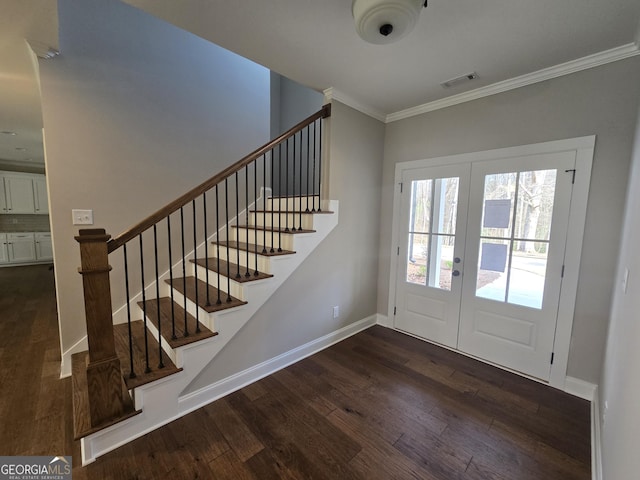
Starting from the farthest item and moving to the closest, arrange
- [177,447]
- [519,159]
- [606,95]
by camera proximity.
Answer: [519,159] → [606,95] → [177,447]

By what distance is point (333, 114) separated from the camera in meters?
2.59

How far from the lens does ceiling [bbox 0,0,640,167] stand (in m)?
1.49

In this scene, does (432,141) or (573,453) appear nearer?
(573,453)

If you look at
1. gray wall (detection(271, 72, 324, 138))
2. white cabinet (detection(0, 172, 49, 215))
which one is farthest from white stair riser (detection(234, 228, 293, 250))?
white cabinet (detection(0, 172, 49, 215))

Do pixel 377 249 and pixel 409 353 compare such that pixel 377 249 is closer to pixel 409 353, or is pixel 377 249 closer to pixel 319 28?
pixel 409 353

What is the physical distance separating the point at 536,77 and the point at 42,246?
9942 mm

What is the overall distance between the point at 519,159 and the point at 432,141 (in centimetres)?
82

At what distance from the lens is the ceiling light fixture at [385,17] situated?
1.24 meters

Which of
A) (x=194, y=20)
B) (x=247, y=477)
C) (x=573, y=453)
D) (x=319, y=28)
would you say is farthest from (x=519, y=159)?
(x=247, y=477)

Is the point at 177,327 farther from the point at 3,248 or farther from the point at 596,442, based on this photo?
the point at 3,248

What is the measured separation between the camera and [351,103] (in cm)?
270

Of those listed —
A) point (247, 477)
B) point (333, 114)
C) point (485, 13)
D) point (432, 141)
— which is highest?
point (485, 13)

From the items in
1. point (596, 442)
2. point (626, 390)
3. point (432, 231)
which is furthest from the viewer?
point (432, 231)

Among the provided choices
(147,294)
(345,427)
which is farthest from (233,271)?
(345,427)
